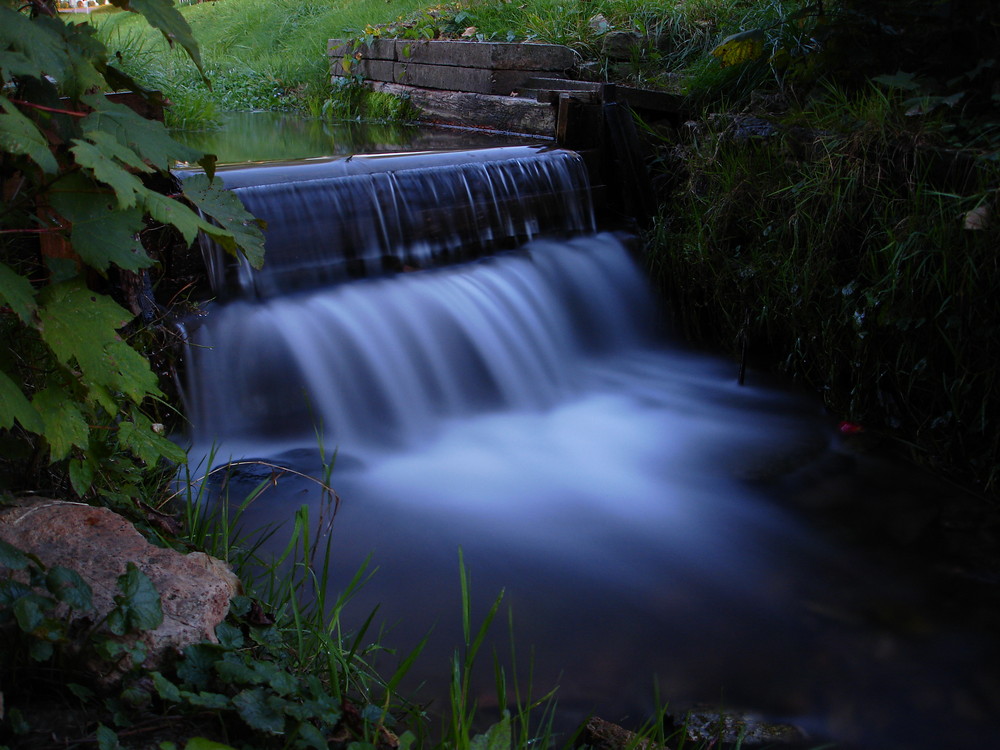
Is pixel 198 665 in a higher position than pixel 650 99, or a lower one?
lower

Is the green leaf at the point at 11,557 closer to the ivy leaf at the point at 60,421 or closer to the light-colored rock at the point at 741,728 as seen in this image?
the ivy leaf at the point at 60,421

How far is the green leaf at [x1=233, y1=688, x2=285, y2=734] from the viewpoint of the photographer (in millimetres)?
1440

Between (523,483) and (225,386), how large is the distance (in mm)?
1306

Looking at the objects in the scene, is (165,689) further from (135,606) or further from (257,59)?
(257,59)

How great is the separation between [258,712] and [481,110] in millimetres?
6488

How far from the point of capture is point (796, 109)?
13.6ft

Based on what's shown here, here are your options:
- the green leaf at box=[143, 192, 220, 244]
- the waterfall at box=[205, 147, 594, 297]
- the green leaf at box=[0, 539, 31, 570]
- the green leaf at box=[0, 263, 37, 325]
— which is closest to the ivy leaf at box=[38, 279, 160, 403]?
the green leaf at box=[0, 263, 37, 325]

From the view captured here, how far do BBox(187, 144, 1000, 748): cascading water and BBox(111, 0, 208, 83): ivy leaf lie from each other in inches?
63.1

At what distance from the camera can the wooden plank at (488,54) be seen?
663 cm

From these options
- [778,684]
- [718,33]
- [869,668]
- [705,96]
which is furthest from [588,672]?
[718,33]

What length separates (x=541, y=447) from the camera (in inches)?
141

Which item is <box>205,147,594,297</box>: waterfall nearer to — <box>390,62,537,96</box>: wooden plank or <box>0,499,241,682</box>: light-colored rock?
<box>390,62,537,96</box>: wooden plank

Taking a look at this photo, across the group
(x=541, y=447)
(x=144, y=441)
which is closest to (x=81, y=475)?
(x=144, y=441)

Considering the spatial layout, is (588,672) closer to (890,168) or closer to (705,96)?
(890,168)
